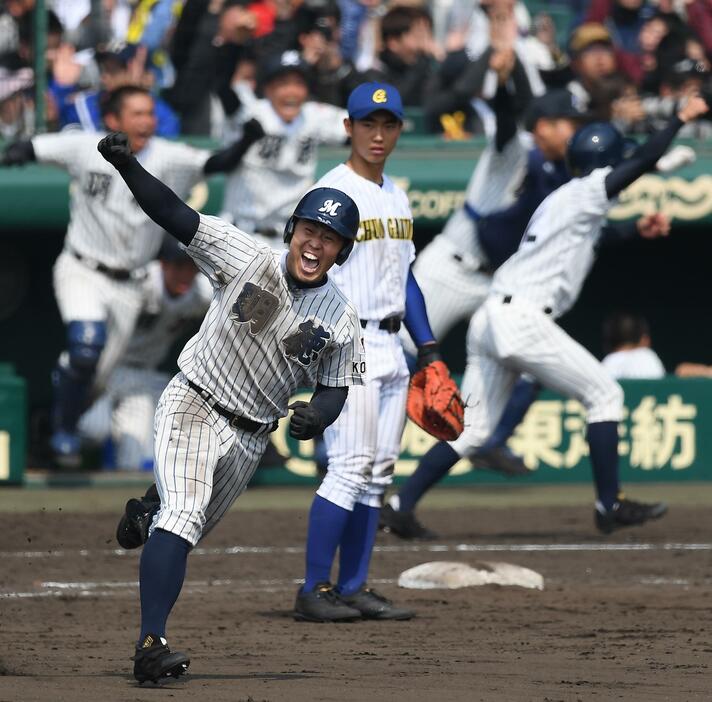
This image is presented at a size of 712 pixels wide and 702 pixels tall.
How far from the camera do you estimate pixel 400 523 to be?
823 centimetres

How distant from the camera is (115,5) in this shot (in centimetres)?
1127

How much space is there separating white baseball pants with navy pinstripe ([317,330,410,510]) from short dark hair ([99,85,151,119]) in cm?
364

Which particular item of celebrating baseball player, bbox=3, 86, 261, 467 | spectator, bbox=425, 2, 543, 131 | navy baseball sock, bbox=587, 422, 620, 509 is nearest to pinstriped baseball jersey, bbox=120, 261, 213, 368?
celebrating baseball player, bbox=3, 86, 261, 467

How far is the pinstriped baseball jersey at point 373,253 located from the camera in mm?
6258

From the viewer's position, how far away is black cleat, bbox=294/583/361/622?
614 centimetres

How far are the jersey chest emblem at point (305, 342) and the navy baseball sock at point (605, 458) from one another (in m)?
3.32

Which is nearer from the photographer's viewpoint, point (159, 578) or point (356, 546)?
point (159, 578)

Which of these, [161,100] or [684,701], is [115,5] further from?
[684,701]

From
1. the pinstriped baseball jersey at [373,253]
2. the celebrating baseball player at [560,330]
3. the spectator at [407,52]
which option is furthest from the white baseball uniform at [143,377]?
the pinstriped baseball jersey at [373,253]

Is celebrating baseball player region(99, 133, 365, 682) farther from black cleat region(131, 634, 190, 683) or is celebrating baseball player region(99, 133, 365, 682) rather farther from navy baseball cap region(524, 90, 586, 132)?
navy baseball cap region(524, 90, 586, 132)

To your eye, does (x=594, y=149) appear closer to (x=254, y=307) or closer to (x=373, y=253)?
(x=373, y=253)

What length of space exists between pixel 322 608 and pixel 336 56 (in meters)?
5.97

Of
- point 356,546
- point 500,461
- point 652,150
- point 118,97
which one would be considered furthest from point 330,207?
point 500,461

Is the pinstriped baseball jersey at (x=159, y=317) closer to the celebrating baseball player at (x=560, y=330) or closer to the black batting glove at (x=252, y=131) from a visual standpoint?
the black batting glove at (x=252, y=131)
